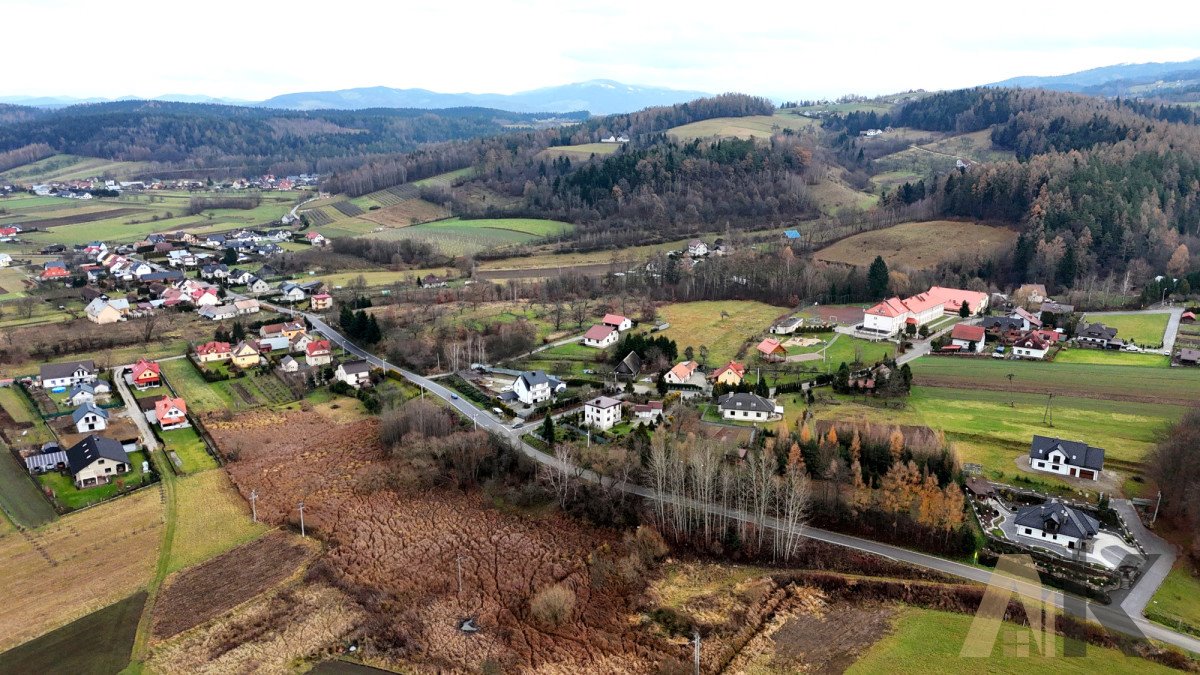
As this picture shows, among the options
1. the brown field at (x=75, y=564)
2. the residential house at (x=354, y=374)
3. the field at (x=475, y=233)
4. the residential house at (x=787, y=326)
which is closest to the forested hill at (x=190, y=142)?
the field at (x=475, y=233)

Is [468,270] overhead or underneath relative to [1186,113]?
underneath

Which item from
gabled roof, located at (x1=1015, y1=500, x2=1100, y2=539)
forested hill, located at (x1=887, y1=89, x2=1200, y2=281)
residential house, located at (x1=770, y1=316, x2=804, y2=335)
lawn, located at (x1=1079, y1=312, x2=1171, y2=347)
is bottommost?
residential house, located at (x1=770, y1=316, x2=804, y2=335)

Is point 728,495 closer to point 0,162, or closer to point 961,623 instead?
point 961,623

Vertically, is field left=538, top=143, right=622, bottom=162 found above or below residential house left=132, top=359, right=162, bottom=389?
above

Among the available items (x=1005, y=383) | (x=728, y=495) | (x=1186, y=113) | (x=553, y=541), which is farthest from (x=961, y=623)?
(x=1186, y=113)

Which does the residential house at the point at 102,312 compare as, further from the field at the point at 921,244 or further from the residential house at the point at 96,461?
the field at the point at 921,244

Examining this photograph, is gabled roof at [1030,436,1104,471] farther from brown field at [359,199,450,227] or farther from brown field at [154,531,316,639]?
brown field at [359,199,450,227]

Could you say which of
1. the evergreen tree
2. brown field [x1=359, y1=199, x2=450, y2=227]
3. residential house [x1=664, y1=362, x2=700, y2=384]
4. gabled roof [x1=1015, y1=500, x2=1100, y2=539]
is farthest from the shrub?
brown field [x1=359, y1=199, x2=450, y2=227]
